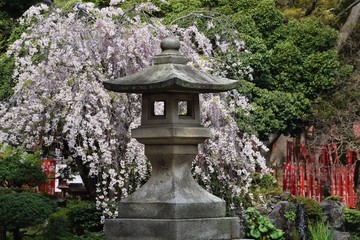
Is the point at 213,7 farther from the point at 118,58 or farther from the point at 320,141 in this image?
the point at 118,58

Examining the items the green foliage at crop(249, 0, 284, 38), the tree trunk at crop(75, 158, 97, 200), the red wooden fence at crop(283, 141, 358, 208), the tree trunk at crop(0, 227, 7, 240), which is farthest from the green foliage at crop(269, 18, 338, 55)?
the tree trunk at crop(0, 227, 7, 240)

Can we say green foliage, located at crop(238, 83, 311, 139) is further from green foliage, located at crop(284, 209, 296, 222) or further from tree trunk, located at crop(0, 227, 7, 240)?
tree trunk, located at crop(0, 227, 7, 240)

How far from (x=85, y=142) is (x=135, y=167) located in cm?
141

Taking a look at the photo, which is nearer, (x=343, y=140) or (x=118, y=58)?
(x=118, y=58)

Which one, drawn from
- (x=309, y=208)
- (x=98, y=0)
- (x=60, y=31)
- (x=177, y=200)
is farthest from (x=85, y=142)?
(x=98, y=0)

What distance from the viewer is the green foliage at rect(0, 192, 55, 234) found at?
11633 millimetres

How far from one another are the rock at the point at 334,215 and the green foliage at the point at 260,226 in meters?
2.25

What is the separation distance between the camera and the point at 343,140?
869 inches

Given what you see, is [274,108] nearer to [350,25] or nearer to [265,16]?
[265,16]

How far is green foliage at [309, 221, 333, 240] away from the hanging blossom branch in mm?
2316

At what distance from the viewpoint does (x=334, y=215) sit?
55.3 ft

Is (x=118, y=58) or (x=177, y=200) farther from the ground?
(x=118, y=58)

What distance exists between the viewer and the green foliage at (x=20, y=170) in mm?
13508

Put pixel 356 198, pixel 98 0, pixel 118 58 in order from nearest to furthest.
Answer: pixel 118 58 < pixel 98 0 < pixel 356 198
